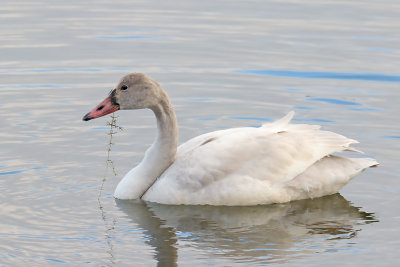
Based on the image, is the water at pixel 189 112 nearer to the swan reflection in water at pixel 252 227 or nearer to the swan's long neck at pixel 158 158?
the swan reflection in water at pixel 252 227

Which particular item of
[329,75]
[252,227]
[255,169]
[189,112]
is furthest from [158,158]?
[329,75]

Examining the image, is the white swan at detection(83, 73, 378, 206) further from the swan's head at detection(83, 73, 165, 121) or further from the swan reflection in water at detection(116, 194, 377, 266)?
the swan reflection in water at detection(116, 194, 377, 266)

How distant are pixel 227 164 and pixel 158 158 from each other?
830mm

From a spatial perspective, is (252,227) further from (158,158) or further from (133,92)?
(133,92)

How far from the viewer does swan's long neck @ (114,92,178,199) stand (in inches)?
422

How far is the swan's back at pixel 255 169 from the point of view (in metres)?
10.5

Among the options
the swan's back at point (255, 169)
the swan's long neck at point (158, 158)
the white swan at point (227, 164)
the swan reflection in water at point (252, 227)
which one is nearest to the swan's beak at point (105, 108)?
the white swan at point (227, 164)

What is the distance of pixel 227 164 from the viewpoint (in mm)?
10508

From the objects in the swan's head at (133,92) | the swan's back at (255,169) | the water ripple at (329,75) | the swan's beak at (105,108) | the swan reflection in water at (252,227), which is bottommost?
the swan reflection in water at (252,227)

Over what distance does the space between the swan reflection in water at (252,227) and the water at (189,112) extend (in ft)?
0.08

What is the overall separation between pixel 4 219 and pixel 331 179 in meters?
3.68

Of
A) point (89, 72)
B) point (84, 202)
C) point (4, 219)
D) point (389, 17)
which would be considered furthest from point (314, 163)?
point (389, 17)

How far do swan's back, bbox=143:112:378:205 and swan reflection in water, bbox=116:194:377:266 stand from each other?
0.13 metres

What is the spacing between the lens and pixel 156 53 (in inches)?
685
